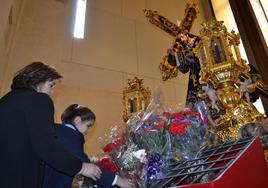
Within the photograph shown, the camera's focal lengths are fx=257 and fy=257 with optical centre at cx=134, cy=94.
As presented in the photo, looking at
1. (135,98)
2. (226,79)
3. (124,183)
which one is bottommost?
(124,183)

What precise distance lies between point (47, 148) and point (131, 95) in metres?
1.54

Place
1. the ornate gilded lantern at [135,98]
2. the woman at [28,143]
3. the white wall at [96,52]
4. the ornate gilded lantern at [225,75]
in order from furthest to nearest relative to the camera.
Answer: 1. the white wall at [96,52]
2. the ornate gilded lantern at [135,98]
3. the ornate gilded lantern at [225,75]
4. the woman at [28,143]

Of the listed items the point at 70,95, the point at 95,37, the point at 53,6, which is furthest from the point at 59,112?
the point at 53,6

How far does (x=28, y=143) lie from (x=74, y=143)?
0.33 m

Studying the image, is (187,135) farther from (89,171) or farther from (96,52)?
(96,52)

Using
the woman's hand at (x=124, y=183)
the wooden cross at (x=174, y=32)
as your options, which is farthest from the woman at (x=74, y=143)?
the wooden cross at (x=174, y=32)

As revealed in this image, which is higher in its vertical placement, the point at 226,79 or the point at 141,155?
the point at 226,79

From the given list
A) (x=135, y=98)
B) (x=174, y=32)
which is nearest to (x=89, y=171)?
(x=135, y=98)

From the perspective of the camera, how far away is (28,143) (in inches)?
36.7

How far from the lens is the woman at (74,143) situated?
3.50 ft

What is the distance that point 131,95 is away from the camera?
2.41m

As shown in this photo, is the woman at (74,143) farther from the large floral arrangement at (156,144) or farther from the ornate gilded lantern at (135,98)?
the ornate gilded lantern at (135,98)

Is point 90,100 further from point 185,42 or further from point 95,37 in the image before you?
point 185,42

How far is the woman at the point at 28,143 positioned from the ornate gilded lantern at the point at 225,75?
2.71 feet
